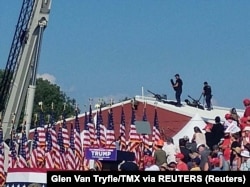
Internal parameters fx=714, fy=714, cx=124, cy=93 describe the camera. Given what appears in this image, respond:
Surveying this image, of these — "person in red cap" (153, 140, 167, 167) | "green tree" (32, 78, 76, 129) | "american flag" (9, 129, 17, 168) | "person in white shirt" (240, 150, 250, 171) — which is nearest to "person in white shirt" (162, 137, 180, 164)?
"person in red cap" (153, 140, 167, 167)

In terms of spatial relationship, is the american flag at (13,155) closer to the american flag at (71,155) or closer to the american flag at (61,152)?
the american flag at (61,152)

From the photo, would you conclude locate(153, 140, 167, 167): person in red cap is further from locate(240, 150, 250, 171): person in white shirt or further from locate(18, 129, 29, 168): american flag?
locate(18, 129, 29, 168): american flag

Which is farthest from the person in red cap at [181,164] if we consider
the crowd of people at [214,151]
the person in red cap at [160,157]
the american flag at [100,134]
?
the american flag at [100,134]

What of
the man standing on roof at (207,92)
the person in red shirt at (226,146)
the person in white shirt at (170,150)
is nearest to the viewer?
the person in red shirt at (226,146)

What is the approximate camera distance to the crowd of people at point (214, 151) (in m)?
13.8

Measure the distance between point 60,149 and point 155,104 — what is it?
1603 cm

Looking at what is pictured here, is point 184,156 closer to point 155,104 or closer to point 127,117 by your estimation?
point 155,104

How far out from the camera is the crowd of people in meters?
13.8

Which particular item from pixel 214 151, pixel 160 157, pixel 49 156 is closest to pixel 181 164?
pixel 214 151

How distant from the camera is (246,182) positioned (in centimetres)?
799

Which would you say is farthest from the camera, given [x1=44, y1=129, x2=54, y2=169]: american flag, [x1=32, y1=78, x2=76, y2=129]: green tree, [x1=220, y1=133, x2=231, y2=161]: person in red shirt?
[x1=32, y1=78, x2=76, y2=129]: green tree

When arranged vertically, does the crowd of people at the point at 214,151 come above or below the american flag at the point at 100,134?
below

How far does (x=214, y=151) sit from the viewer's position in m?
15.0

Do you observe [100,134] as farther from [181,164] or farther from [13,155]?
[181,164]
